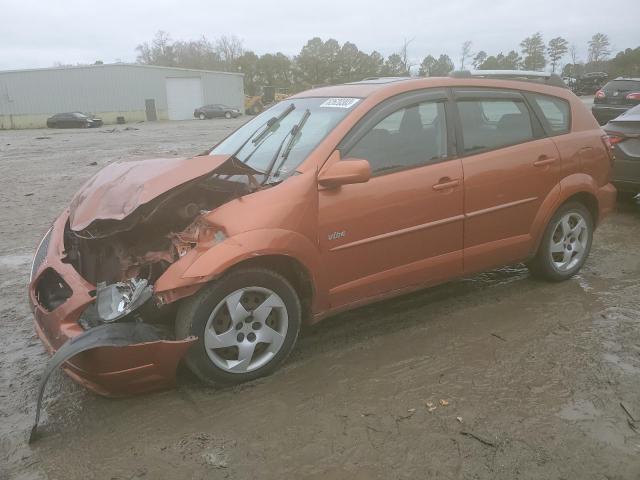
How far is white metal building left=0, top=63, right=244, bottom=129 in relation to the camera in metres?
44.9

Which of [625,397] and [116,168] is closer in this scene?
[625,397]

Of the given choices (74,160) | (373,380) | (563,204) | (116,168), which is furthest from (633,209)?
(74,160)

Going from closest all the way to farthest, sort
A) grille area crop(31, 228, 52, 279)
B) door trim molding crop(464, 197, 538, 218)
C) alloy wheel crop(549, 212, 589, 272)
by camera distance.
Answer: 1. grille area crop(31, 228, 52, 279)
2. door trim molding crop(464, 197, 538, 218)
3. alloy wheel crop(549, 212, 589, 272)

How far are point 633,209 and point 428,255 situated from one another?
17.1 feet

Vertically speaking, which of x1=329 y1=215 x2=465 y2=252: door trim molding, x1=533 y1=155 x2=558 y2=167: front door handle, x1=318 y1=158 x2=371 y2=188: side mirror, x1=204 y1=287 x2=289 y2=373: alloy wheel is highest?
x1=318 y1=158 x2=371 y2=188: side mirror

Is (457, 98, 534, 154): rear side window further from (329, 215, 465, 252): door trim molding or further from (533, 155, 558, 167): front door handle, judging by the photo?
(329, 215, 465, 252): door trim molding

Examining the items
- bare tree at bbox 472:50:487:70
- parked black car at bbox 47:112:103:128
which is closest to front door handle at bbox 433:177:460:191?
parked black car at bbox 47:112:103:128

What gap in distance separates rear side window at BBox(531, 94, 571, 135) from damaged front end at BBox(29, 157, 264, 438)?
2548mm

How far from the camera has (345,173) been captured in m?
3.23

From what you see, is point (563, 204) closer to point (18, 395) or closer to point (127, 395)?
point (127, 395)

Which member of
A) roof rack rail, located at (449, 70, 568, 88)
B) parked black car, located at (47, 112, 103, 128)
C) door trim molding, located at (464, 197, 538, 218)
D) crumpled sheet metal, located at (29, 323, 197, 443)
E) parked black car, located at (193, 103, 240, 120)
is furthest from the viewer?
parked black car, located at (193, 103, 240, 120)

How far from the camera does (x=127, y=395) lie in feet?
9.95

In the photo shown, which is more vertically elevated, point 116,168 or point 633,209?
point 116,168

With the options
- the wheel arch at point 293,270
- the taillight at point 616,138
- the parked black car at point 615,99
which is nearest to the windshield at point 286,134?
the wheel arch at point 293,270
